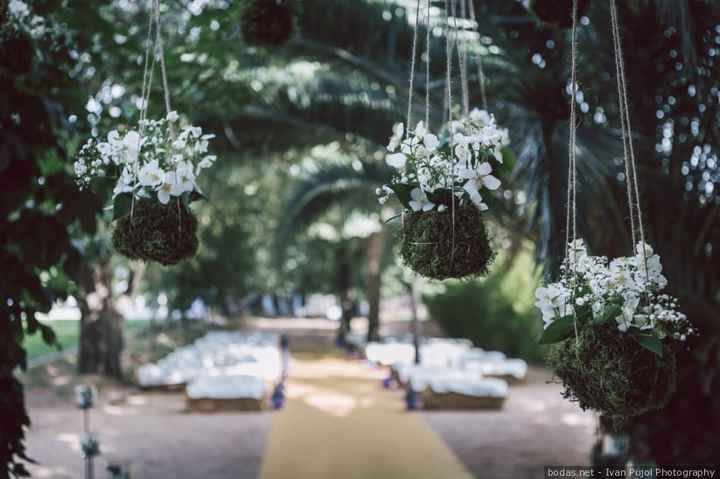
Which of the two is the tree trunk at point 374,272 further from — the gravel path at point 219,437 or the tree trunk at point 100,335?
the tree trunk at point 100,335

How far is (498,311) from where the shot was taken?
20.9m

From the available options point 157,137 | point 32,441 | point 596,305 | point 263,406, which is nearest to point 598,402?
point 596,305

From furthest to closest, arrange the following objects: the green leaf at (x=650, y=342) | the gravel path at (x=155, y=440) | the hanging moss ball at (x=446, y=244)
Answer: the gravel path at (x=155, y=440)
the hanging moss ball at (x=446, y=244)
the green leaf at (x=650, y=342)

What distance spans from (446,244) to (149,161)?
3.84ft

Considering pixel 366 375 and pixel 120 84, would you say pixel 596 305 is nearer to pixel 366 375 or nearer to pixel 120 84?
pixel 120 84

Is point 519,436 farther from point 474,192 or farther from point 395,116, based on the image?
point 474,192

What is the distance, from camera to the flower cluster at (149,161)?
106 inches

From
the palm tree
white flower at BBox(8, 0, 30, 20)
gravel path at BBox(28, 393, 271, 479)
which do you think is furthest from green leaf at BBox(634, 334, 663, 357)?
the palm tree

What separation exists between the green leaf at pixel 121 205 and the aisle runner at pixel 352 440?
598 centimetres

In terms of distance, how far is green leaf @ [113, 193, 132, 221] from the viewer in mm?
2711

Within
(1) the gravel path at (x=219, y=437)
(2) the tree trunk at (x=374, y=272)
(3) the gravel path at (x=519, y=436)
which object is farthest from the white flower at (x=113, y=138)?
(2) the tree trunk at (x=374, y=272)

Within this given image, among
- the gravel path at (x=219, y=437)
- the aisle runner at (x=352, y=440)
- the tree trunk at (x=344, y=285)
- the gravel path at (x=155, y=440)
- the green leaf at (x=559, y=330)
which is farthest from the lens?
the tree trunk at (x=344, y=285)

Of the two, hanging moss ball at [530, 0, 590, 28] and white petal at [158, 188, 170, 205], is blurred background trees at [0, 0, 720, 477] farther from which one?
white petal at [158, 188, 170, 205]

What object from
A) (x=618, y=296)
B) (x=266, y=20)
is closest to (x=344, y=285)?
(x=266, y=20)
